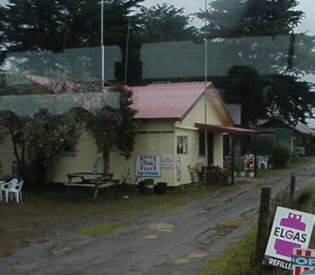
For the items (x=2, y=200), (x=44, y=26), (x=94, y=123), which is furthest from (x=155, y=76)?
(x=2, y=200)

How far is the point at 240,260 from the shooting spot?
20.1 ft

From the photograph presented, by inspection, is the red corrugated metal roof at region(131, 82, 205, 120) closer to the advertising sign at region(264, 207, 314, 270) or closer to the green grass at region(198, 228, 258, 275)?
the green grass at region(198, 228, 258, 275)

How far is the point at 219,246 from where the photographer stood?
7.36 m

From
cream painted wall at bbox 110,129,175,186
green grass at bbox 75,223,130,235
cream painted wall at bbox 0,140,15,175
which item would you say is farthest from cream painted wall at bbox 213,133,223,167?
green grass at bbox 75,223,130,235

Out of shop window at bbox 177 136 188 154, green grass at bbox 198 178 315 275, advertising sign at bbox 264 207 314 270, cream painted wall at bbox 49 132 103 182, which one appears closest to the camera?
advertising sign at bbox 264 207 314 270

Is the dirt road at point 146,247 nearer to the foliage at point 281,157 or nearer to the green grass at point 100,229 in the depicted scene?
the green grass at point 100,229

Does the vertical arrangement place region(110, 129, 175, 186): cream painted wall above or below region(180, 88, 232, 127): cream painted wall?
below

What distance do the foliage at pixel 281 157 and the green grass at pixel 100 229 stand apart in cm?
1465

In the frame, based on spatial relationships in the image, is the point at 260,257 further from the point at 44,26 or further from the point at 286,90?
the point at 286,90

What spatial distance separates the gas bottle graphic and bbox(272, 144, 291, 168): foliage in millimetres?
17522

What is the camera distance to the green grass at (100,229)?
8.76 m

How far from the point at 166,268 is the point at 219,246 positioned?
158cm

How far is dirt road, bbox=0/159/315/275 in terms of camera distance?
242 inches

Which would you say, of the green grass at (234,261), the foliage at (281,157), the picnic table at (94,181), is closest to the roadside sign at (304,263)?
the green grass at (234,261)
